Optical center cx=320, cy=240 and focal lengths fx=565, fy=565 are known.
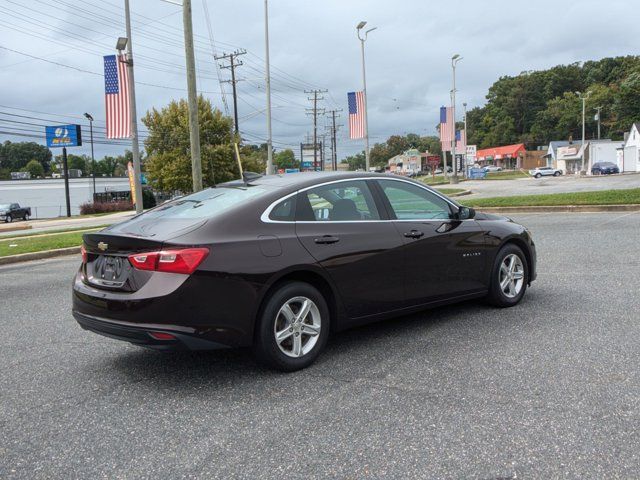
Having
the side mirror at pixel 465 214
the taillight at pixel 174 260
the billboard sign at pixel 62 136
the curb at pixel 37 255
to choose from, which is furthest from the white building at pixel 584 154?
the taillight at pixel 174 260

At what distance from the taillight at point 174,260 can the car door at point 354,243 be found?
860 millimetres

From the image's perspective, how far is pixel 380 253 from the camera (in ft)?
15.8

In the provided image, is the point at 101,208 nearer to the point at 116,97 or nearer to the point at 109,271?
the point at 116,97

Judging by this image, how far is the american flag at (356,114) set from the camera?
34781 mm

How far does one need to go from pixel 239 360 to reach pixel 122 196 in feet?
245

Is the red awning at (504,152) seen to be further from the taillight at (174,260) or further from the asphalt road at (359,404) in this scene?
the taillight at (174,260)

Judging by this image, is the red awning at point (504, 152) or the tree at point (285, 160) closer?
the red awning at point (504, 152)

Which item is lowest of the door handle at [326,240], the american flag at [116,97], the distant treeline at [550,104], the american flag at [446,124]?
the door handle at [326,240]

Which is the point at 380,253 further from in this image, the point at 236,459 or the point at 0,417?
A: the point at 0,417

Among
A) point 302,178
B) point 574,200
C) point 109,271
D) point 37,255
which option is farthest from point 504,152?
point 109,271

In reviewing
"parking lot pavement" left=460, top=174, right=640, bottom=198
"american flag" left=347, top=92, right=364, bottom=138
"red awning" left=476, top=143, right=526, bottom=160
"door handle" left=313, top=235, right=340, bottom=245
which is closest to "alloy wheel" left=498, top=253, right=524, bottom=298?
"door handle" left=313, top=235, right=340, bottom=245

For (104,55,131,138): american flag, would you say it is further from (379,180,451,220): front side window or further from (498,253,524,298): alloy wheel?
(498,253,524,298): alloy wheel

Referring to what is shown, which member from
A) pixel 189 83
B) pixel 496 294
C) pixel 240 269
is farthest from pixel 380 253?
pixel 189 83

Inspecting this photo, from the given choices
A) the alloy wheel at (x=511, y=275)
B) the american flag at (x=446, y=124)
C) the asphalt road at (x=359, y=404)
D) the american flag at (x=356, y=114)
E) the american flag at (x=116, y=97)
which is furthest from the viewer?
the american flag at (x=446, y=124)
